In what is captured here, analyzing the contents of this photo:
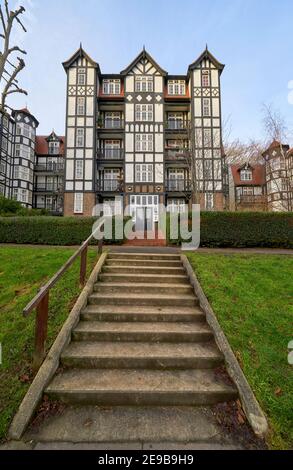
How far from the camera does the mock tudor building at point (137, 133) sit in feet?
81.8

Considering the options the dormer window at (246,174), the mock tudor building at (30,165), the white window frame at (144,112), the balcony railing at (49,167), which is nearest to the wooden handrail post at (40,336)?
the white window frame at (144,112)

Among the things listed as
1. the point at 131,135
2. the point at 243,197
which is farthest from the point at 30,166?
the point at 243,197

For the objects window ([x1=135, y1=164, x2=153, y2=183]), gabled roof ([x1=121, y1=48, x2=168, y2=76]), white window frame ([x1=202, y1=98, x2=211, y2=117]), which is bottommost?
window ([x1=135, y1=164, x2=153, y2=183])

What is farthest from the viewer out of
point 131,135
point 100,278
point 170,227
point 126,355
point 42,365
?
point 131,135

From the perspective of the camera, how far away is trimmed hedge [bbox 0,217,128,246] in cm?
1016

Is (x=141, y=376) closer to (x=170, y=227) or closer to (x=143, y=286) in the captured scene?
(x=143, y=286)

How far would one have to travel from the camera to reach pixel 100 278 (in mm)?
5633

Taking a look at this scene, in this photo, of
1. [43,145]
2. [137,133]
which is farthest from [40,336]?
[43,145]

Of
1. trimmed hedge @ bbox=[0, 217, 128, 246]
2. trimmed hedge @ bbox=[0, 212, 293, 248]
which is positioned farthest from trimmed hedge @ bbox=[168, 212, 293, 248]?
trimmed hedge @ bbox=[0, 217, 128, 246]

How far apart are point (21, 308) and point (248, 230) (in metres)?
8.53

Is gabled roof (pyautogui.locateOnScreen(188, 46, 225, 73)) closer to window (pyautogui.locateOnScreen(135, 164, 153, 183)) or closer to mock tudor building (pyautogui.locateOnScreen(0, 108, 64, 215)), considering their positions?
window (pyautogui.locateOnScreen(135, 164, 153, 183))

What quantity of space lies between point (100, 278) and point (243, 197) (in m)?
31.6

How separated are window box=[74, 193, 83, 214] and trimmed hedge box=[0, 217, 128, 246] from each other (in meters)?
Answer: 14.5

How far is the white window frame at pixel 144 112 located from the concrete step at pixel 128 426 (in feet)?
87.7
